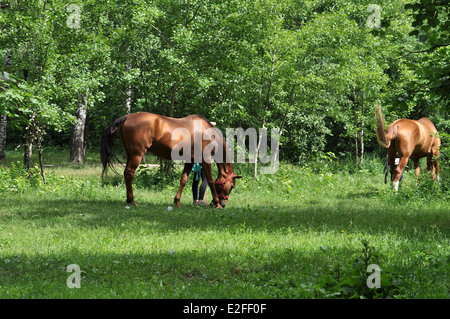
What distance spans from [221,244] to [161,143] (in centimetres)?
512

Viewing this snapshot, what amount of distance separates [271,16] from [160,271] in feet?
35.7

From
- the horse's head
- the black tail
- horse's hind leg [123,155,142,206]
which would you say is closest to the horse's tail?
the horse's head

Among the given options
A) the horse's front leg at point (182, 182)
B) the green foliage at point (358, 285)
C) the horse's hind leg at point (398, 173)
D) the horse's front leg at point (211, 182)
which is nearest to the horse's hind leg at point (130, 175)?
the horse's front leg at point (182, 182)

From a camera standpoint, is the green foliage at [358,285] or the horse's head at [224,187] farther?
the horse's head at [224,187]

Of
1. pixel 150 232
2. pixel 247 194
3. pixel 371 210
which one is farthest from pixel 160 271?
pixel 247 194

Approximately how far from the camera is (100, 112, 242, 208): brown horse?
11.5 metres

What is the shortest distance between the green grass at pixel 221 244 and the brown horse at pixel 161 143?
527mm

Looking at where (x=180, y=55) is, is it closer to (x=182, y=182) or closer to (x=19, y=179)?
(x=182, y=182)

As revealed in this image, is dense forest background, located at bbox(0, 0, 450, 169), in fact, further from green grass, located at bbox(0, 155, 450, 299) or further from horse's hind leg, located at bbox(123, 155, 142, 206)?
green grass, located at bbox(0, 155, 450, 299)

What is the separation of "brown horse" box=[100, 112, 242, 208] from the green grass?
1.73 feet

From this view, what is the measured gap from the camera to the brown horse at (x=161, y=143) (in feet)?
37.8

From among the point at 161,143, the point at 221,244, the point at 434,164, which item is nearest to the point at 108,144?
the point at 161,143

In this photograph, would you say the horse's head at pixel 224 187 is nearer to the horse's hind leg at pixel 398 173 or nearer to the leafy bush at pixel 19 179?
the horse's hind leg at pixel 398 173
